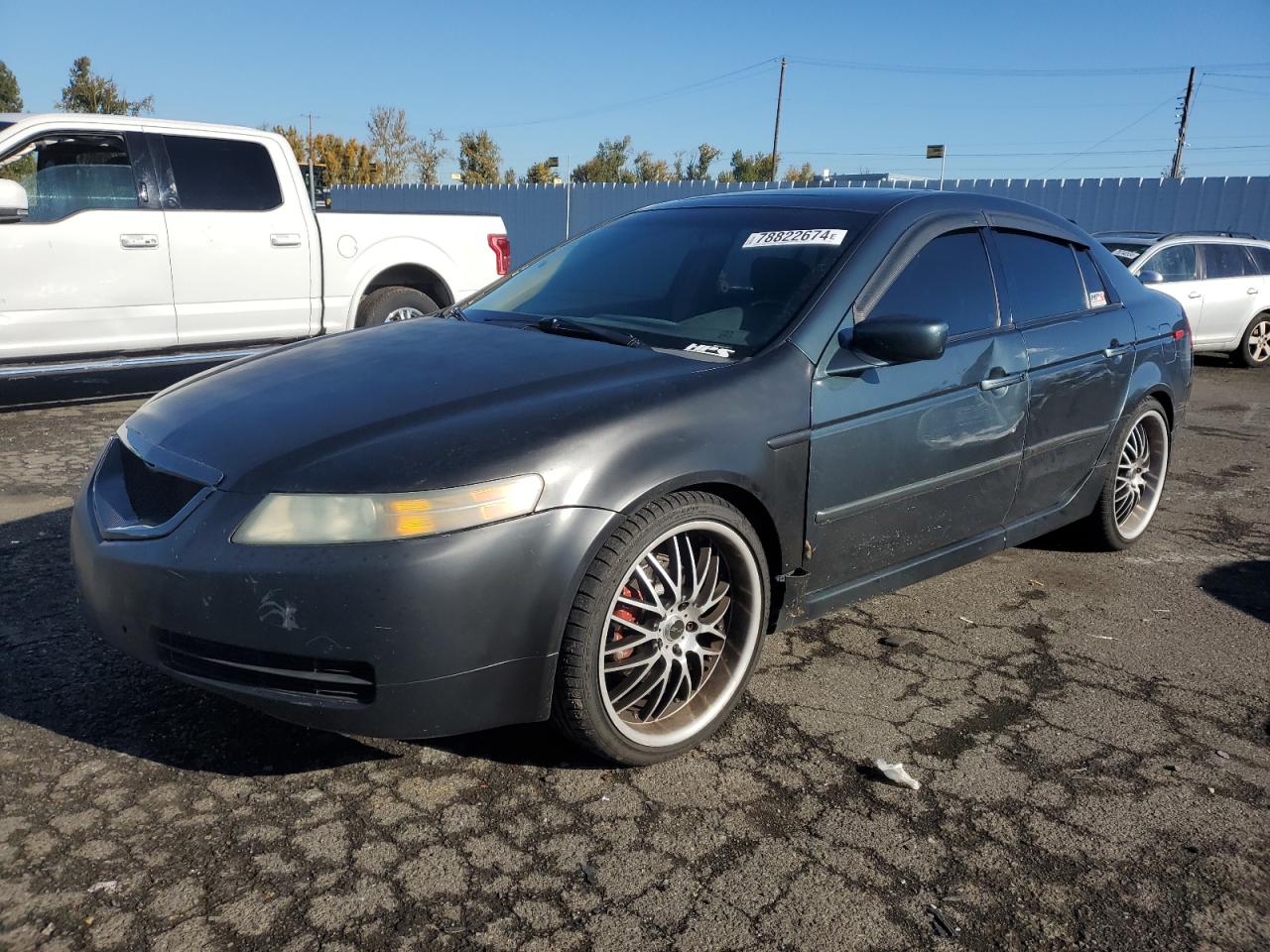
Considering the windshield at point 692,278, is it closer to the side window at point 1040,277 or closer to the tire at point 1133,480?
the side window at point 1040,277

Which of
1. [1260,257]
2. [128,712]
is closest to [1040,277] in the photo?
[128,712]

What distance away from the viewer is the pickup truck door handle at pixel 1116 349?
4297 millimetres

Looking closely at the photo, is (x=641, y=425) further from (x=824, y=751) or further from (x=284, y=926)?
(x=284, y=926)

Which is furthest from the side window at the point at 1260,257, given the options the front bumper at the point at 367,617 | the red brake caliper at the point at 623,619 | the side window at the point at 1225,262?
the front bumper at the point at 367,617

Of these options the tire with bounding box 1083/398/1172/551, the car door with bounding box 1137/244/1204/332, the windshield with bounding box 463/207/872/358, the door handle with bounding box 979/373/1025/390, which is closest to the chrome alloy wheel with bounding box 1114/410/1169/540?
the tire with bounding box 1083/398/1172/551

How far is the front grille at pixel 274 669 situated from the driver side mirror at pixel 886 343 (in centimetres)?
165

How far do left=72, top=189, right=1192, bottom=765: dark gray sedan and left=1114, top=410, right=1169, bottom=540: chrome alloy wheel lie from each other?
68 centimetres

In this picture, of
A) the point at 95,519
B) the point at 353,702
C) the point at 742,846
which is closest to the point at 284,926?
the point at 353,702

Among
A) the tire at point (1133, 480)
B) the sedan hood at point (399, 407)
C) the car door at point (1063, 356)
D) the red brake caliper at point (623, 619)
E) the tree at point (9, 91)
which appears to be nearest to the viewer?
the sedan hood at point (399, 407)

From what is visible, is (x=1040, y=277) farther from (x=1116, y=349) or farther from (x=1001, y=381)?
(x=1001, y=381)

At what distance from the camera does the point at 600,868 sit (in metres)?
2.39

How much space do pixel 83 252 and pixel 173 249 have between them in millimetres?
578

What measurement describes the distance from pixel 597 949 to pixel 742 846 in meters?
0.51

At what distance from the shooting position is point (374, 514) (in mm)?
2387
